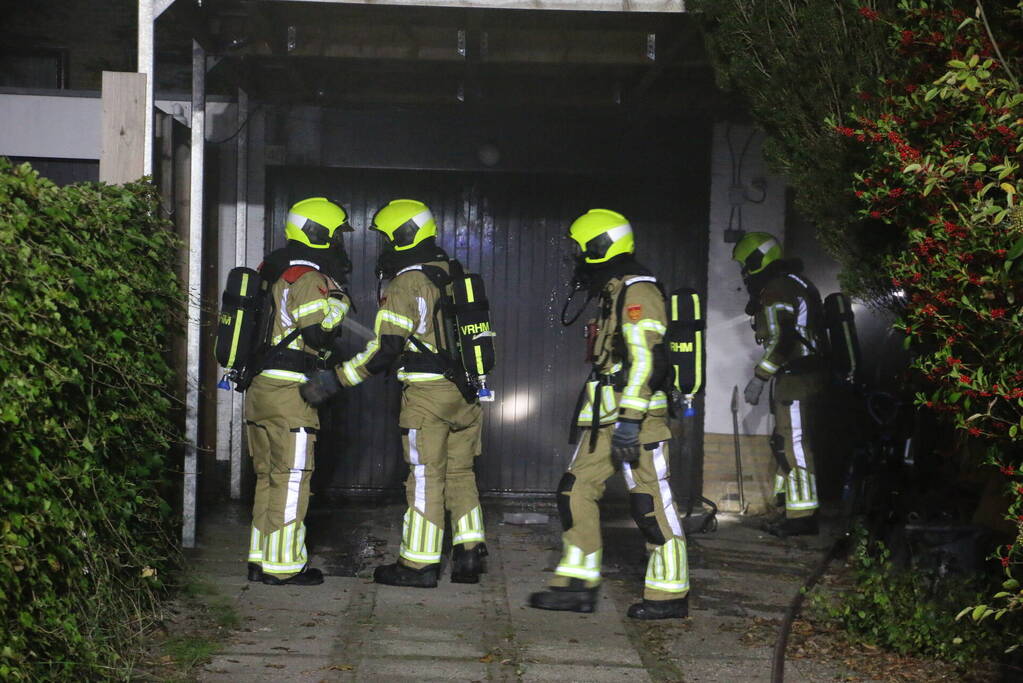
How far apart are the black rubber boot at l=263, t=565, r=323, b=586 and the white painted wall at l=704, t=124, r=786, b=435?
3.78 m

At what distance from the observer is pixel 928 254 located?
4152mm

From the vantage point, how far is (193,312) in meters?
7.41

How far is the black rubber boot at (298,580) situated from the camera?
21.4ft

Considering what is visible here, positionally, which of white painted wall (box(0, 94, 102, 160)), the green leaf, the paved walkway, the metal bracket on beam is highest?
the metal bracket on beam

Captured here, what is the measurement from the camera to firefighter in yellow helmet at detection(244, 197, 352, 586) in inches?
255

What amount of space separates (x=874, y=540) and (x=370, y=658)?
3543mm

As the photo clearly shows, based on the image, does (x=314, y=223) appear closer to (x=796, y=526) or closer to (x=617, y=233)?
(x=617, y=233)

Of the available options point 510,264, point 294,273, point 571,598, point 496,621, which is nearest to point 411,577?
point 496,621

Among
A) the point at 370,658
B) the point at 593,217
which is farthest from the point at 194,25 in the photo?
the point at 370,658

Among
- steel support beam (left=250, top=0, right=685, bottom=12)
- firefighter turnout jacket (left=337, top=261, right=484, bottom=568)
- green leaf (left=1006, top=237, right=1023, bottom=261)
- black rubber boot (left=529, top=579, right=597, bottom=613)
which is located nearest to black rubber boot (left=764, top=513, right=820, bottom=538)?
black rubber boot (left=529, top=579, right=597, bottom=613)

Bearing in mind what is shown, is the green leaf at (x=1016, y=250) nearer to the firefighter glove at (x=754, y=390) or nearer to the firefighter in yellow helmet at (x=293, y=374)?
the firefighter in yellow helmet at (x=293, y=374)

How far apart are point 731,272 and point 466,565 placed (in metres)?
3.63

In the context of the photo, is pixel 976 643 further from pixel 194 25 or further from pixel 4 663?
pixel 194 25

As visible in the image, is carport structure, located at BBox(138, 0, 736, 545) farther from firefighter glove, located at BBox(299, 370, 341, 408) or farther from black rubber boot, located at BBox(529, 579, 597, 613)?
black rubber boot, located at BBox(529, 579, 597, 613)
